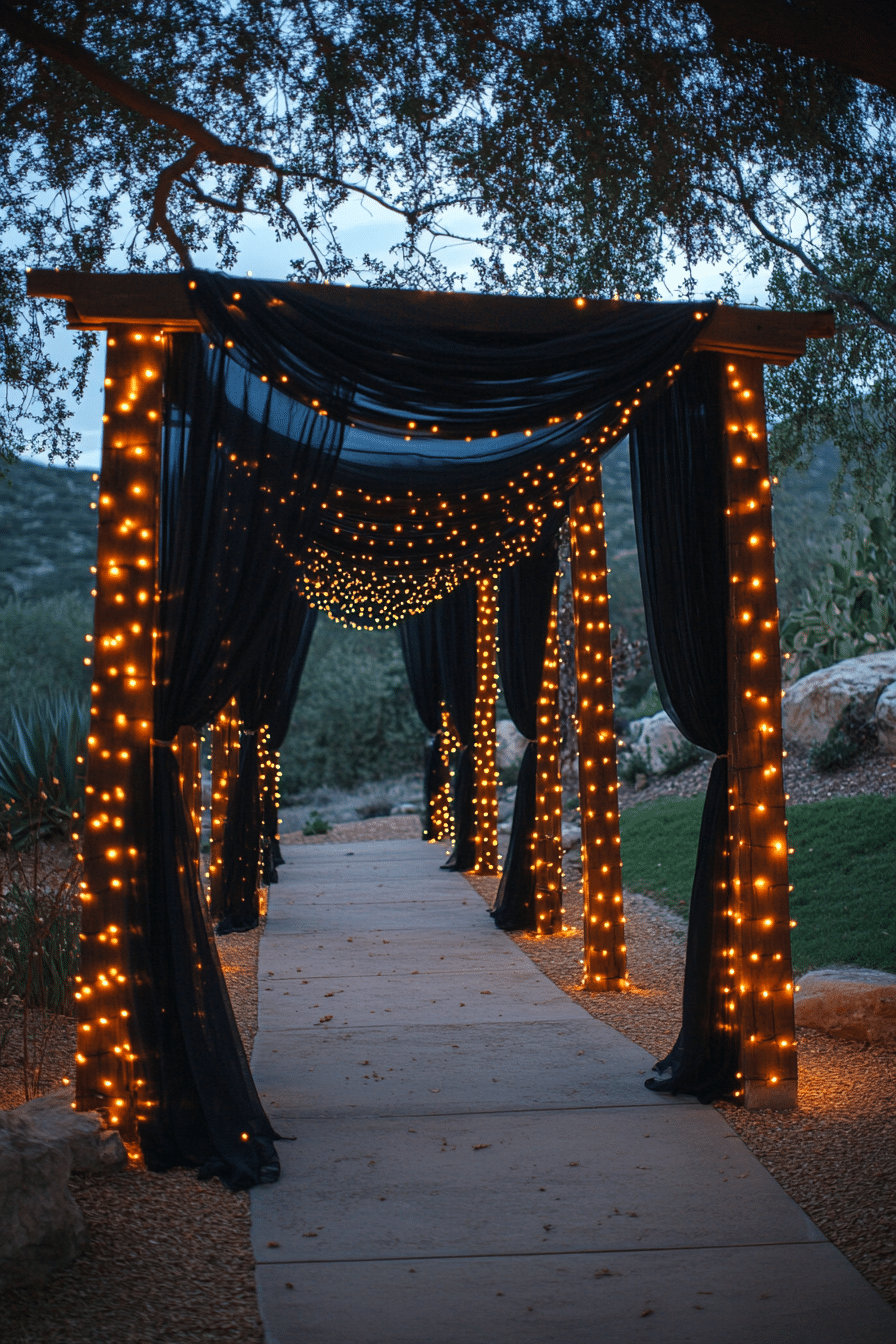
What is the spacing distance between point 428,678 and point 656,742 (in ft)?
11.6

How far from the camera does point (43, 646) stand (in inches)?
→ 767

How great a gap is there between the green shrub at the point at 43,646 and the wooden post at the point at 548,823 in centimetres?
1366

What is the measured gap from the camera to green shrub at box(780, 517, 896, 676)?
1134 centimetres

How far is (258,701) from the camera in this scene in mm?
6965

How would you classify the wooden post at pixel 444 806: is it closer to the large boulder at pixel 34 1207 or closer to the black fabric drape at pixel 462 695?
the black fabric drape at pixel 462 695

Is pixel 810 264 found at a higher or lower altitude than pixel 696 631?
higher

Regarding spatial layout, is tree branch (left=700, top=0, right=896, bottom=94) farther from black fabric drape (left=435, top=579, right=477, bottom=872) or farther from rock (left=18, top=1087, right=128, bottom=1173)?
black fabric drape (left=435, top=579, right=477, bottom=872)

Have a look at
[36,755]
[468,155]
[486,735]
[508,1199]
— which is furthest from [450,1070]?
[36,755]

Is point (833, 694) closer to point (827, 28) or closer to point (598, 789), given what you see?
point (598, 789)

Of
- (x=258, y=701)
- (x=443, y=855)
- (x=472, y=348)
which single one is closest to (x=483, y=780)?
(x=443, y=855)

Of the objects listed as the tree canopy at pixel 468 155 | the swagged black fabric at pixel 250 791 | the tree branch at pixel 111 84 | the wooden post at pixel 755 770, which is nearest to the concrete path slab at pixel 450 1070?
the wooden post at pixel 755 770

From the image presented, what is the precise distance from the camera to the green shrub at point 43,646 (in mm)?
18422

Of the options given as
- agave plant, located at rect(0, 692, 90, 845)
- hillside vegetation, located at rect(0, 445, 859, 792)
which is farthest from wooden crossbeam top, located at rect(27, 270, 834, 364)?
hillside vegetation, located at rect(0, 445, 859, 792)

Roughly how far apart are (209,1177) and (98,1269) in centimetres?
54
